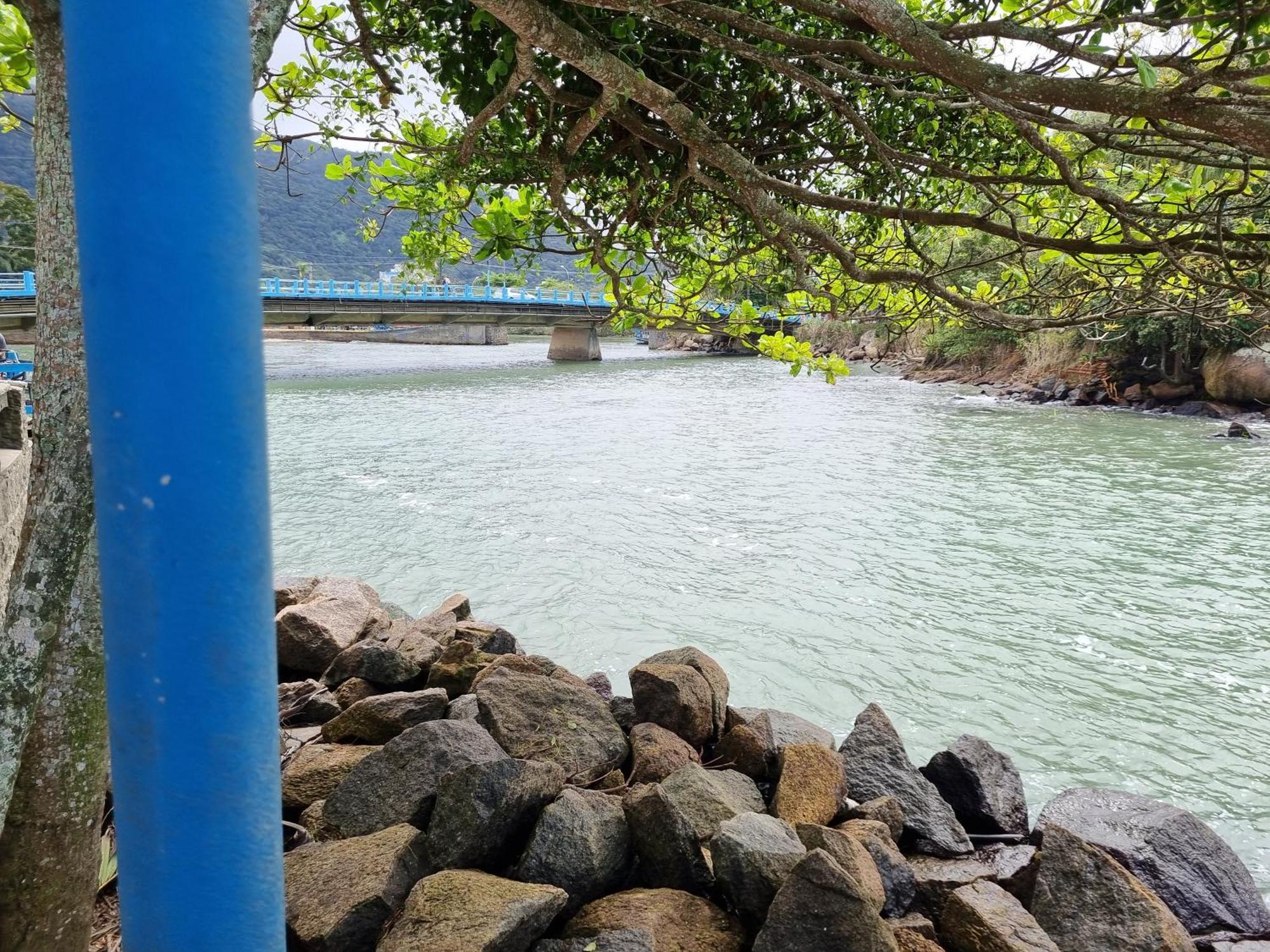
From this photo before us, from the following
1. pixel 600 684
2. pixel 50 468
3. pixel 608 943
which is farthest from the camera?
pixel 600 684

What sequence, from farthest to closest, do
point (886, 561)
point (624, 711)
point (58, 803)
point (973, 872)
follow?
point (886, 561) → point (624, 711) → point (973, 872) → point (58, 803)

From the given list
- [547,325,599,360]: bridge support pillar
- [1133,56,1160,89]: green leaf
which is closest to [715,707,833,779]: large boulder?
[1133,56,1160,89]: green leaf

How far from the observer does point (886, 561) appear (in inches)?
333

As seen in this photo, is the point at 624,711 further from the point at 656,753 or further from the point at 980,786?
the point at 980,786

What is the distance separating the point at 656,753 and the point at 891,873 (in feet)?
3.21

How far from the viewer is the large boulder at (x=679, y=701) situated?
3.68 metres

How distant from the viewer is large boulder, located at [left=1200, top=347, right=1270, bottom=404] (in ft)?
63.1

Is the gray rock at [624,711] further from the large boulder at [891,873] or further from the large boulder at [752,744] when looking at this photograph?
the large boulder at [891,873]

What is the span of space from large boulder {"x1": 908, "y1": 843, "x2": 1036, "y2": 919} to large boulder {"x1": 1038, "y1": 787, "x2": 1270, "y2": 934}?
0.18 m

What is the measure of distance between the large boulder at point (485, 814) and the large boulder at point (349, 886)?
0.30ft

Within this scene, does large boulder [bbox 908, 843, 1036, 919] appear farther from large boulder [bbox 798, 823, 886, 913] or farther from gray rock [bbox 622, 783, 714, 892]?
gray rock [bbox 622, 783, 714, 892]

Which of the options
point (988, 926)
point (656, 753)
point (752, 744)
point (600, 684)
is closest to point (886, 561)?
point (600, 684)

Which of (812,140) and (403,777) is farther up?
(812,140)

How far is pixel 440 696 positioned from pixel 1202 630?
21.3 ft
